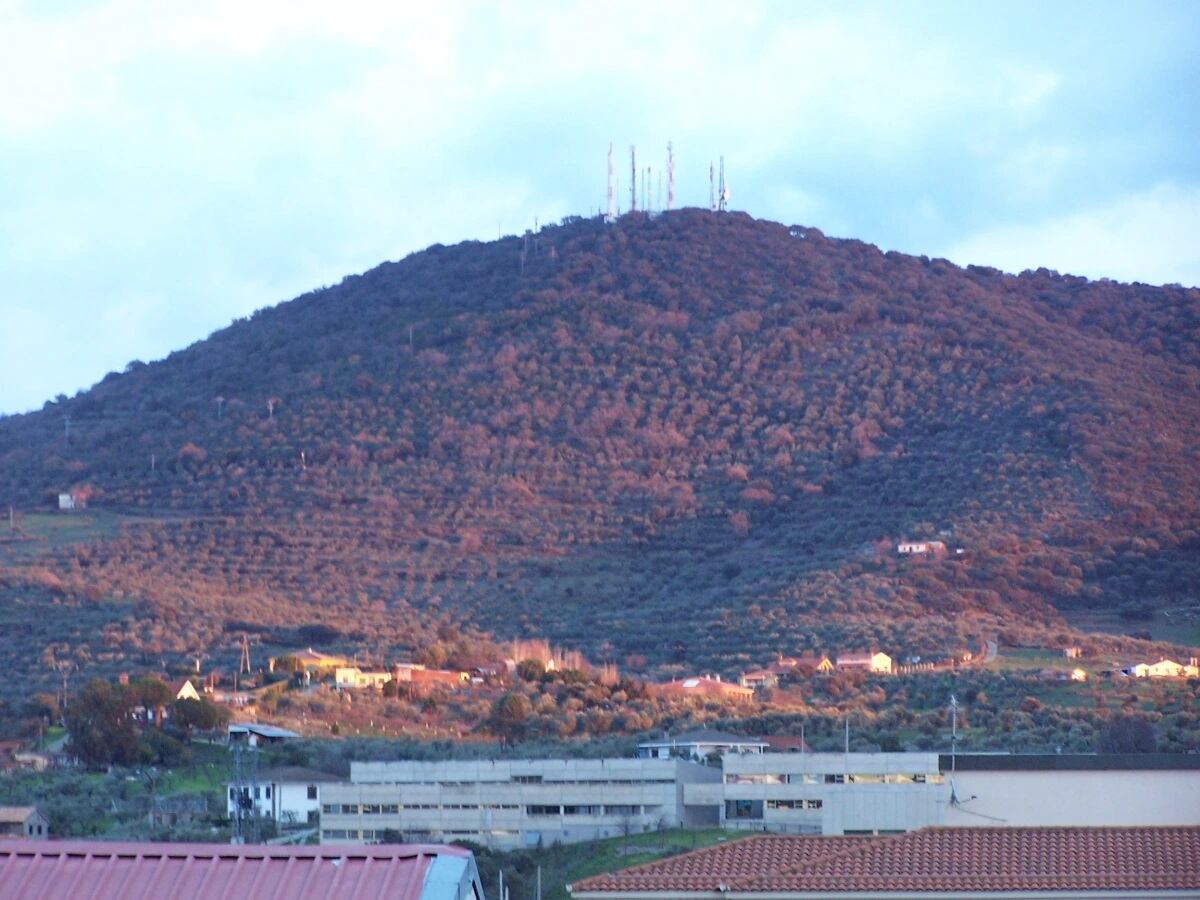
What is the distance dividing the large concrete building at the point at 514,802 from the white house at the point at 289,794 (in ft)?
6.88

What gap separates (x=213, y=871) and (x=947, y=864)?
355 inches

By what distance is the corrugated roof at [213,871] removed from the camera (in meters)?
6.27

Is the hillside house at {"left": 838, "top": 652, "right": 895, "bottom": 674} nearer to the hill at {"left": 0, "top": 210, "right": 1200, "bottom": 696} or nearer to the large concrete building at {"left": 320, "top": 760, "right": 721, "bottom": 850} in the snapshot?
the hill at {"left": 0, "top": 210, "right": 1200, "bottom": 696}

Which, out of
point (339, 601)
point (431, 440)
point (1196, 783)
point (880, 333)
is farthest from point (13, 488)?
point (1196, 783)

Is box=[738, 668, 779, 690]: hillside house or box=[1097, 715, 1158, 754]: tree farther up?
box=[738, 668, 779, 690]: hillside house

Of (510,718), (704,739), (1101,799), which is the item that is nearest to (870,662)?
(510,718)

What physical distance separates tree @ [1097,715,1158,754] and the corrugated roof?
27964 mm

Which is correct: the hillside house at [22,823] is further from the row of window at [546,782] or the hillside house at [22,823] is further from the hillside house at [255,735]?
the hillside house at [255,735]

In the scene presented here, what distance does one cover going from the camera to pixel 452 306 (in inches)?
3873

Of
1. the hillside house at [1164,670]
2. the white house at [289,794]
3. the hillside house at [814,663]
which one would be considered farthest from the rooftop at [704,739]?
the hillside house at [1164,670]

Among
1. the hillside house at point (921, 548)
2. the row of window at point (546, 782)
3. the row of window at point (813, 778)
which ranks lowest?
the row of window at point (546, 782)

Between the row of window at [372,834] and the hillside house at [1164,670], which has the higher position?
the hillside house at [1164,670]

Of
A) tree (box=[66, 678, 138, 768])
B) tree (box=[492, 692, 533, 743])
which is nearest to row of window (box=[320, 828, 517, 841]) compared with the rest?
tree (box=[66, 678, 138, 768])

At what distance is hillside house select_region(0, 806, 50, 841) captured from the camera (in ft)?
89.5
